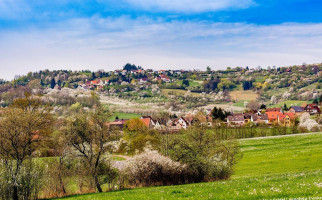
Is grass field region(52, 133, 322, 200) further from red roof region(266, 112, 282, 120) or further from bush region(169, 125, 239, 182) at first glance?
red roof region(266, 112, 282, 120)

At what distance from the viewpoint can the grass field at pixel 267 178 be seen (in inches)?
533

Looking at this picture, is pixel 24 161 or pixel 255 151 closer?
pixel 24 161

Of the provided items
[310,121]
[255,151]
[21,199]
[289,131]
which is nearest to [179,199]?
[21,199]

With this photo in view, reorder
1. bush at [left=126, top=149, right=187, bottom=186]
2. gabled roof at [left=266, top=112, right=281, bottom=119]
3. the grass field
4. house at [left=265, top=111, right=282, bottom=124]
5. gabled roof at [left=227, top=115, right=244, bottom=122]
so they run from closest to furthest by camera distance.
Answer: the grass field < bush at [left=126, top=149, right=187, bottom=186] < gabled roof at [left=227, top=115, right=244, bottom=122] < house at [left=265, top=111, right=282, bottom=124] < gabled roof at [left=266, top=112, right=281, bottom=119]

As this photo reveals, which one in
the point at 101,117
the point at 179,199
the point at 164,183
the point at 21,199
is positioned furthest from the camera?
the point at 164,183

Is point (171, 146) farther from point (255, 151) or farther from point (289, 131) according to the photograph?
point (289, 131)

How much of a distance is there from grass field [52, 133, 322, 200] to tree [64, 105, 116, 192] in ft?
13.5

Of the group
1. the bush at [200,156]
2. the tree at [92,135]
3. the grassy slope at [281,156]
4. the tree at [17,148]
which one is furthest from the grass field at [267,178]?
the tree at [17,148]

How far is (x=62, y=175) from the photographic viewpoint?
89.2 ft

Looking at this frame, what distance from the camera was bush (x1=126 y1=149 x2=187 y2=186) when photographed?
27.9 metres

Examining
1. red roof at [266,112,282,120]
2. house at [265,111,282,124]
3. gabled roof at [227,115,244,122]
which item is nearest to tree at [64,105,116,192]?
gabled roof at [227,115,244,122]

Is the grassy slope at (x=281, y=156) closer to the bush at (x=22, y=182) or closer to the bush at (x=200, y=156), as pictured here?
the bush at (x=200, y=156)

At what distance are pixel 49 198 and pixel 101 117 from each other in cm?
796

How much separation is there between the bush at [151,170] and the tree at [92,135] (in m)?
2.91
